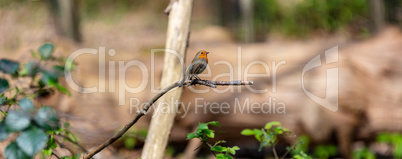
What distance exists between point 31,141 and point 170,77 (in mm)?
1130

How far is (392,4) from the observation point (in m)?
7.24

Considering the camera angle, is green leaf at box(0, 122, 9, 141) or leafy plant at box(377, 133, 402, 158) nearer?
green leaf at box(0, 122, 9, 141)

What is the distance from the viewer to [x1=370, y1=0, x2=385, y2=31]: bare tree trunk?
6.62m

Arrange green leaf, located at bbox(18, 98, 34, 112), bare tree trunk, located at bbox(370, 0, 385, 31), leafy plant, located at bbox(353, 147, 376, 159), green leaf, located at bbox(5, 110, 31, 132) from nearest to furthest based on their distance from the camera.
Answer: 1. green leaf, located at bbox(5, 110, 31, 132)
2. green leaf, located at bbox(18, 98, 34, 112)
3. leafy plant, located at bbox(353, 147, 376, 159)
4. bare tree trunk, located at bbox(370, 0, 385, 31)

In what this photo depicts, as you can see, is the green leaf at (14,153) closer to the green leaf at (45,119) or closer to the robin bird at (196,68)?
the green leaf at (45,119)

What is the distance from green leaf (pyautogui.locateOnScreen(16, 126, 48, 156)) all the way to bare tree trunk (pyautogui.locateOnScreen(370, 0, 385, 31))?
21.3ft

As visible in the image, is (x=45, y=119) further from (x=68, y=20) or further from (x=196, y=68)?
(x=68, y=20)

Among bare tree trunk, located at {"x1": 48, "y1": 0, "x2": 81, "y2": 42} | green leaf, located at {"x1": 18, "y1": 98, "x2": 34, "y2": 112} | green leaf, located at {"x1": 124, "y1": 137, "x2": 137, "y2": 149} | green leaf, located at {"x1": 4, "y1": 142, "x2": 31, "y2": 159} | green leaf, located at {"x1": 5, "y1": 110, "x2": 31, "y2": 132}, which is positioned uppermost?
bare tree trunk, located at {"x1": 48, "y1": 0, "x2": 81, "y2": 42}

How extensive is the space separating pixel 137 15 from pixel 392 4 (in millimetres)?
11800

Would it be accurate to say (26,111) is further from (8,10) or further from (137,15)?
(137,15)

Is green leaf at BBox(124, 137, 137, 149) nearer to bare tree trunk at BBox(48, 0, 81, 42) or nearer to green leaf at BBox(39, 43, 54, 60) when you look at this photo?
green leaf at BBox(39, 43, 54, 60)

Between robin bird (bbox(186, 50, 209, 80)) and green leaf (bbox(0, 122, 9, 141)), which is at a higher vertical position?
robin bird (bbox(186, 50, 209, 80))

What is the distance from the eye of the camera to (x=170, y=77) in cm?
217

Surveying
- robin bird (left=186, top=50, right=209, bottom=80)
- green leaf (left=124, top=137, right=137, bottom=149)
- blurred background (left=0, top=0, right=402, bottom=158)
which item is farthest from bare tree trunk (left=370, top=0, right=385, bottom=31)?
robin bird (left=186, top=50, right=209, bottom=80)
